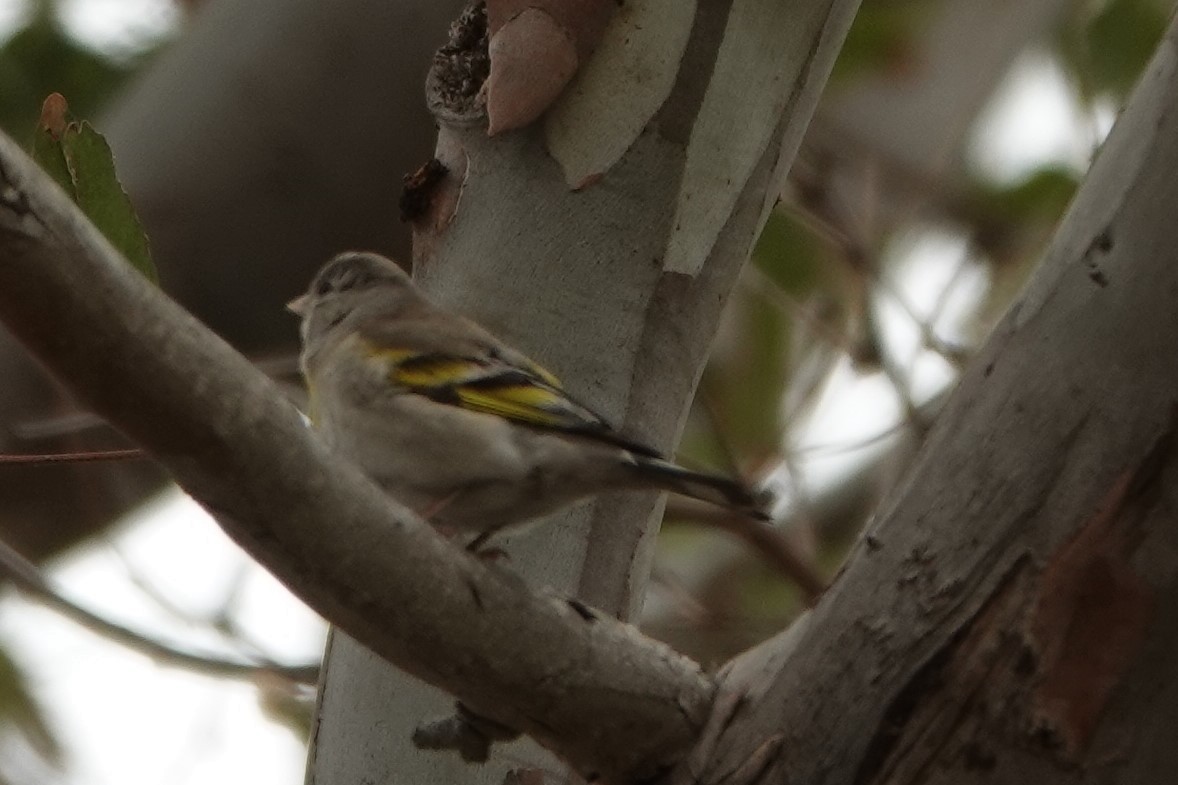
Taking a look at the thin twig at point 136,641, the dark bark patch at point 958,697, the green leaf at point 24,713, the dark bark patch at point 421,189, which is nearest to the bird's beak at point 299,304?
the thin twig at point 136,641

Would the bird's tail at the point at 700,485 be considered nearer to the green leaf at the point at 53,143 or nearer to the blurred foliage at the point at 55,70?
the green leaf at the point at 53,143

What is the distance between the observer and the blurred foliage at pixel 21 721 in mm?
5520

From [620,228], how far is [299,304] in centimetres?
128

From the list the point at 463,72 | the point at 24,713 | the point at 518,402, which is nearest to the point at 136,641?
the point at 518,402

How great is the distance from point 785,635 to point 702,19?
3.83 ft

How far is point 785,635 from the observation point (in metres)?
2.39

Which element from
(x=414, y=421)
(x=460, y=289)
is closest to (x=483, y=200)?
(x=460, y=289)

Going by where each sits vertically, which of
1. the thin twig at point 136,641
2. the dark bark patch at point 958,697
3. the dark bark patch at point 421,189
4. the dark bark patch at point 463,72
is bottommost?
the dark bark patch at point 958,697

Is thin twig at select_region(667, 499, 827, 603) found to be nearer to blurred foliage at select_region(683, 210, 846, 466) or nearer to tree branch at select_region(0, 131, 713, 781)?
blurred foliage at select_region(683, 210, 846, 466)

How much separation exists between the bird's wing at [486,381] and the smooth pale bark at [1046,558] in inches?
22.6

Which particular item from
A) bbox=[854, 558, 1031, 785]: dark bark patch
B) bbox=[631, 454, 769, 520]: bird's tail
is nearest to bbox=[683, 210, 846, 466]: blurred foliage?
bbox=[631, 454, 769, 520]: bird's tail

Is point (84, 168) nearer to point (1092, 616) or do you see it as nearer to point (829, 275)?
point (1092, 616)

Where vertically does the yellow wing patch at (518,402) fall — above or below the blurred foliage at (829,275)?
below

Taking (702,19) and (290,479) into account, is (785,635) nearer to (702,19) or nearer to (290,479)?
(290,479)
